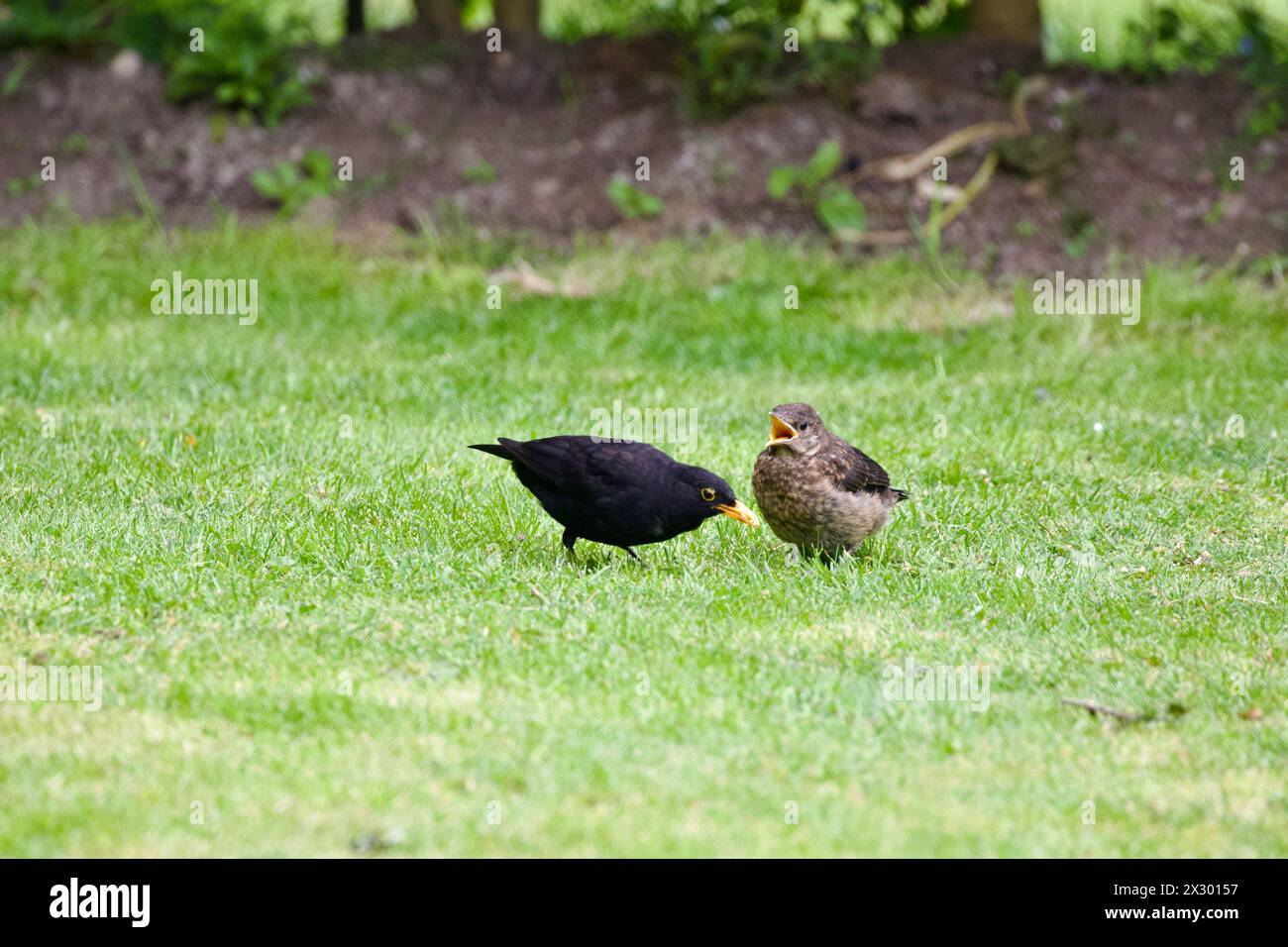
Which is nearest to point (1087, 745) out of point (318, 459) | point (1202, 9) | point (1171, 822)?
point (1171, 822)

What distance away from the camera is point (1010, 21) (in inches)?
519

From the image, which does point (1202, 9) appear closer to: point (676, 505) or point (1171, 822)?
point (676, 505)

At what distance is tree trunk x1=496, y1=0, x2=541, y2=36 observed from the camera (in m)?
13.5

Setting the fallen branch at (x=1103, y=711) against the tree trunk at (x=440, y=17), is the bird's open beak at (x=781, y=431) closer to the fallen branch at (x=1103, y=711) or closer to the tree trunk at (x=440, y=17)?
the fallen branch at (x=1103, y=711)

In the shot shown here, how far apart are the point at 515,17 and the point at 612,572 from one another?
26.8ft

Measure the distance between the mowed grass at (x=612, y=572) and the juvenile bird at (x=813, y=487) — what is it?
0.53 ft

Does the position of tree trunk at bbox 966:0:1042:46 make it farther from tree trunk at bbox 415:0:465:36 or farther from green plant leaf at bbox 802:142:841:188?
tree trunk at bbox 415:0:465:36

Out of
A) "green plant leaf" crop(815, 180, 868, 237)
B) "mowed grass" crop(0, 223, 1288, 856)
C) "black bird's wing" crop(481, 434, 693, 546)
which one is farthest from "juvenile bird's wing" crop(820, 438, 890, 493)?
"green plant leaf" crop(815, 180, 868, 237)

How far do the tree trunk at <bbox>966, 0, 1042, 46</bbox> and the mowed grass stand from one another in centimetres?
303

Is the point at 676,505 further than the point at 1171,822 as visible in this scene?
Result: Yes

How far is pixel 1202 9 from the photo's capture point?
13.3 meters

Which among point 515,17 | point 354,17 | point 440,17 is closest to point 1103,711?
point 515,17
